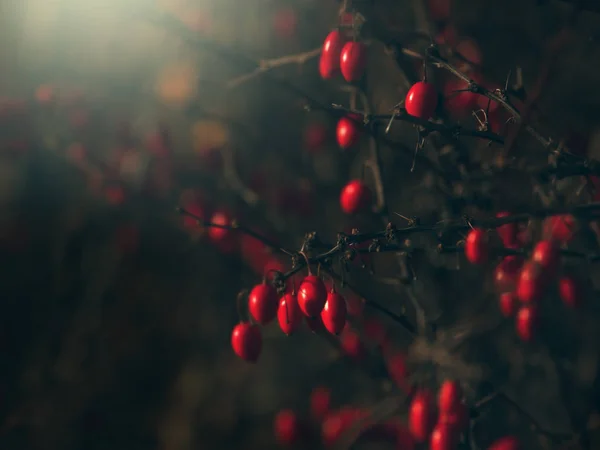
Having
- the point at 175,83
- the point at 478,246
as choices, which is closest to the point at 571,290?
the point at 478,246

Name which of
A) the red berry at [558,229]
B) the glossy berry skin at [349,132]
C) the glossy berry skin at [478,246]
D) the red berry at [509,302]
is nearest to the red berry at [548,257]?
the glossy berry skin at [478,246]

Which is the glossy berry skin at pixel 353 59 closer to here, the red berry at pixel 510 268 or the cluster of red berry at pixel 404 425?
the red berry at pixel 510 268

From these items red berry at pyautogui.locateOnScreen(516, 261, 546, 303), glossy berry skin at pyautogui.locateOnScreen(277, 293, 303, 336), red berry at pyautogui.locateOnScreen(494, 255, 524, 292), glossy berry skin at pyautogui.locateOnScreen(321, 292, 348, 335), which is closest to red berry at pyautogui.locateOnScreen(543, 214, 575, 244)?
red berry at pyautogui.locateOnScreen(494, 255, 524, 292)

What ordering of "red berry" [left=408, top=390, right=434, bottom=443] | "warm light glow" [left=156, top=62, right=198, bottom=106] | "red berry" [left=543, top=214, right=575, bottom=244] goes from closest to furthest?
"red berry" [left=543, top=214, right=575, bottom=244]
"red berry" [left=408, top=390, right=434, bottom=443]
"warm light glow" [left=156, top=62, right=198, bottom=106]

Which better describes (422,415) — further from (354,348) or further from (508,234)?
(508,234)

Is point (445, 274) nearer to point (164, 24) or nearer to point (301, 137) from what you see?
point (301, 137)

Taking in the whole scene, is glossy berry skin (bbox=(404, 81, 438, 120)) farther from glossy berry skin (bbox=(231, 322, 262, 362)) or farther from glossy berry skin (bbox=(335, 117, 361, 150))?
glossy berry skin (bbox=(231, 322, 262, 362))
